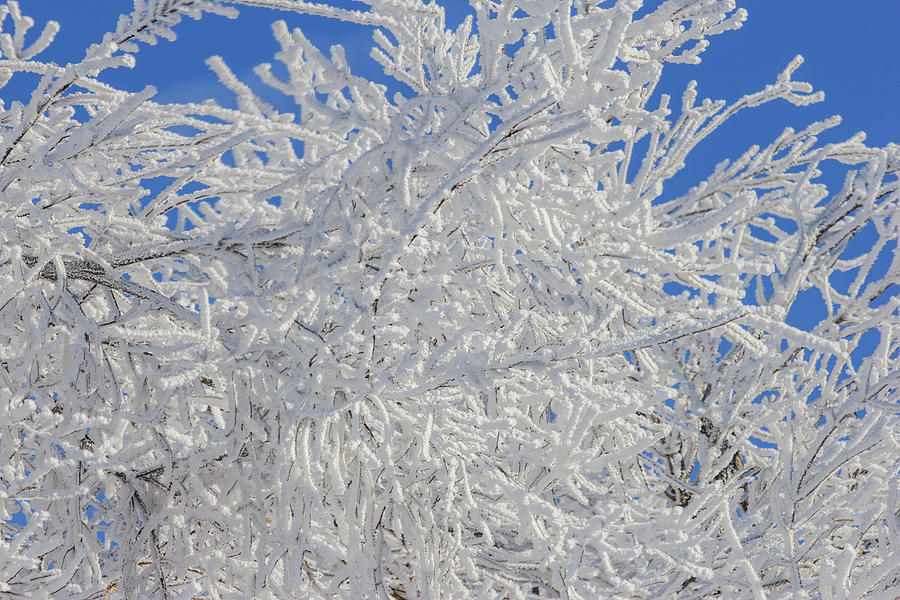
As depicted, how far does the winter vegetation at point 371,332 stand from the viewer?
2.28 m

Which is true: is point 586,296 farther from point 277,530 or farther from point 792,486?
point 277,530

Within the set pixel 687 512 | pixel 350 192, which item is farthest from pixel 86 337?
pixel 687 512

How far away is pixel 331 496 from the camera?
2887 mm

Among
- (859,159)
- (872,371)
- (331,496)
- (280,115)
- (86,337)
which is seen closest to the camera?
(280,115)

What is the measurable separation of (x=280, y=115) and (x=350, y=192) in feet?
1.31

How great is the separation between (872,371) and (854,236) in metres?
1.56

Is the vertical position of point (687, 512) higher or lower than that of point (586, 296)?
lower

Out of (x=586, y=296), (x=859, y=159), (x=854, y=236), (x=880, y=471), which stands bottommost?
(x=880, y=471)

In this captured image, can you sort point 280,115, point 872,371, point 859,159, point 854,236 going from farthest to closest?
point 859,159, point 854,236, point 872,371, point 280,115

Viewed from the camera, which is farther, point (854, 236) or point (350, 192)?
point (854, 236)

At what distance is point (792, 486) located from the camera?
3199 mm

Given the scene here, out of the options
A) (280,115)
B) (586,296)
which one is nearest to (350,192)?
(280,115)

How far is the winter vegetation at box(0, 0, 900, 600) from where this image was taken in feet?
7.48

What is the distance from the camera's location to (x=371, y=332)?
2.28 meters
